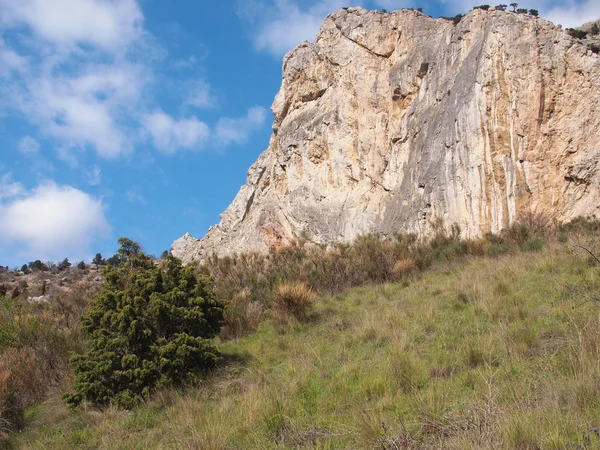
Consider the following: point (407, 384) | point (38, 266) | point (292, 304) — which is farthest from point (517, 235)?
point (38, 266)

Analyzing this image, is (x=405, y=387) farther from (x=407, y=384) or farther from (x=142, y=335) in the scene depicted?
(x=142, y=335)

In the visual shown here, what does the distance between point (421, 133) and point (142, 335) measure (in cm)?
1850

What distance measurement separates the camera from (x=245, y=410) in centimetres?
474

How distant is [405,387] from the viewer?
4719 mm

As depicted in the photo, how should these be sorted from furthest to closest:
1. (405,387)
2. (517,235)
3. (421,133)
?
(421,133), (517,235), (405,387)

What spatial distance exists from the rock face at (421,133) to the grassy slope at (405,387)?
30.9 ft

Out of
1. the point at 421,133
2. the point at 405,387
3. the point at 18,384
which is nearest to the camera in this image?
the point at 405,387

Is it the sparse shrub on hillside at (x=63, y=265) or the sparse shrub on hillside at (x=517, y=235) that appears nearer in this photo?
the sparse shrub on hillside at (x=517, y=235)

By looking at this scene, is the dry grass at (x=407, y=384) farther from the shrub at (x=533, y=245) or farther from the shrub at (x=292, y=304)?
the shrub at (x=533, y=245)

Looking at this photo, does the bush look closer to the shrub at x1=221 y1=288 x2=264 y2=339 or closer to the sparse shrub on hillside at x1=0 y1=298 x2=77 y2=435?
the sparse shrub on hillside at x1=0 y1=298 x2=77 y2=435

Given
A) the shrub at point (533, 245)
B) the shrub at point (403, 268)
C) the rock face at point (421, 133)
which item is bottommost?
the shrub at point (403, 268)

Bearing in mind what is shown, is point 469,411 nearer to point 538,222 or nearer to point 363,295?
point 363,295

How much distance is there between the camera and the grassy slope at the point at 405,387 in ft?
11.1

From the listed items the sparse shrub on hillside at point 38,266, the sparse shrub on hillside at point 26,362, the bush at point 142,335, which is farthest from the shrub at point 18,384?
the sparse shrub on hillside at point 38,266
